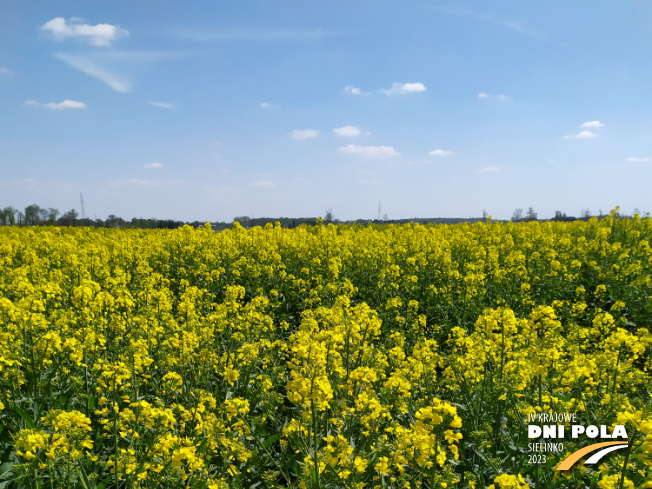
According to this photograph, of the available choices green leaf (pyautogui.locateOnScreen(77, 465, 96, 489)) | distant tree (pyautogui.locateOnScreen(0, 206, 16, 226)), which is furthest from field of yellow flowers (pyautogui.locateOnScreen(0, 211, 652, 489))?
distant tree (pyautogui.locateOnScreen(0, 206, 16, 226))

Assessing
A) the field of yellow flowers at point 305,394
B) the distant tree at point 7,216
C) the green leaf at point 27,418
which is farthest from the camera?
the distant tree at point 7,216

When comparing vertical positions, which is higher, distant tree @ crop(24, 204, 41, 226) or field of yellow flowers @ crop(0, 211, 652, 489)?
distant tree @ crop(24, 204, 41, 226)

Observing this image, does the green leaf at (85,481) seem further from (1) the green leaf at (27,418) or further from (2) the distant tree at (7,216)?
(2) the distant tree at (7,216)

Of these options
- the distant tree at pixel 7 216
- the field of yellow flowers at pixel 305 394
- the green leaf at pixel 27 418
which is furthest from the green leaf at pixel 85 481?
the distant tree at pixel 7 216

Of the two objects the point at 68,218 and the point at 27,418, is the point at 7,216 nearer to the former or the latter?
the point at 68,218

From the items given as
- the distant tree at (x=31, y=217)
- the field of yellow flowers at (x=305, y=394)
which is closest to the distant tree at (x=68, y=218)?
the distant tree at (x=31, y=217)

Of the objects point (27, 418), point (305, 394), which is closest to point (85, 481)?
point (27, 418)

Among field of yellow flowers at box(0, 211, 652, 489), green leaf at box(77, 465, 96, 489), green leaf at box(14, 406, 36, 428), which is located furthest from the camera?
green leaf at box(14, 406, 36, 428)

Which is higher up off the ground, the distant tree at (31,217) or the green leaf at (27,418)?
the distant tree at (31,217)

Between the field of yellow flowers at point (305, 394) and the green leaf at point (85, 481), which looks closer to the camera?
the green leaf at point (85, 481)

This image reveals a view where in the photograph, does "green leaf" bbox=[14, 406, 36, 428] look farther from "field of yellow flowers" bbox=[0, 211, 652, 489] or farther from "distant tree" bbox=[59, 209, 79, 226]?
"distant tree" bbox=[59, 209, 79, 226]

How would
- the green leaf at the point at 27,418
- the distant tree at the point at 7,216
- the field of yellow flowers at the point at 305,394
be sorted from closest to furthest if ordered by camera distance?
the field of yellow flowers at the point at 305,394, the green leaf at the point at 27,418, the distant tree at the point at 7,216

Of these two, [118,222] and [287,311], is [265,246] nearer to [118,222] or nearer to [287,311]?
[287,311]

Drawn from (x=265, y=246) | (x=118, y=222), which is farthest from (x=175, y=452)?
(x=118, y=222)
